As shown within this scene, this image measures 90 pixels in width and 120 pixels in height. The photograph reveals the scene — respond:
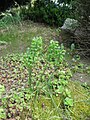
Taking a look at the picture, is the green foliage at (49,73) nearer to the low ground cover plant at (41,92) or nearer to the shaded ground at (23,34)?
the low ground cover plant at (41,92)

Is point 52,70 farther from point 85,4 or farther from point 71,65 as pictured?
point 85,4

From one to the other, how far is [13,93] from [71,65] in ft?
4.36

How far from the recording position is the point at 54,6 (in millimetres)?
7477

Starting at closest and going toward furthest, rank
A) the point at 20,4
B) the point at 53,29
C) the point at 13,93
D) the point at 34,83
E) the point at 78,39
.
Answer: the point at 13,93
the point at 34,83
the point at 78,39
the point at 53,29
the point at 20,4

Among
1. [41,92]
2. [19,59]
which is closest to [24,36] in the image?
[19,59]

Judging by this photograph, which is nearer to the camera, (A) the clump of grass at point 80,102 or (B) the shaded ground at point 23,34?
(A) the clump of grass at point 80,102

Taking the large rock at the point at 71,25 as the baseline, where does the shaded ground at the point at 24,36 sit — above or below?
below

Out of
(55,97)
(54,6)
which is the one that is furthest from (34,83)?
(54,6)

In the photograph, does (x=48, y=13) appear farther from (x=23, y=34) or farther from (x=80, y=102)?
(x=80, y=102)

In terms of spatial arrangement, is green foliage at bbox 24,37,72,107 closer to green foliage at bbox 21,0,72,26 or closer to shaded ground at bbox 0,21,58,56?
shaded ground at bbox 0,21,58,56

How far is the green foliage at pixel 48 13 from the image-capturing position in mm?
6914

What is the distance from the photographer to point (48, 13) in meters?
7.14

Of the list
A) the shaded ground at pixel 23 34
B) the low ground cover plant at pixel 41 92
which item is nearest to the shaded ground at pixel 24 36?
the shaded ground at pixel 23 34

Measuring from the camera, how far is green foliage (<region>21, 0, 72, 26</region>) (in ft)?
22.7
